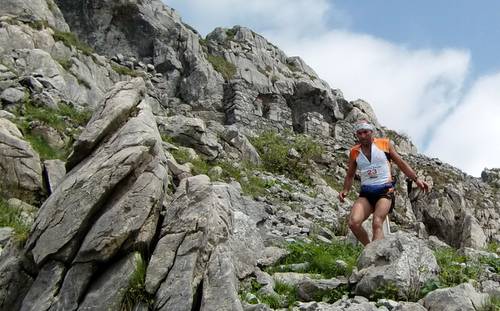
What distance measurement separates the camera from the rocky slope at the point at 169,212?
19.2 ft

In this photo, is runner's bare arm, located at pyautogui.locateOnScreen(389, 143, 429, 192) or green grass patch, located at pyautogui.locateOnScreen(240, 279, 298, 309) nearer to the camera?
green grass patch, located at pyautogui.locateOnScreen(240, 279, 298, 309)

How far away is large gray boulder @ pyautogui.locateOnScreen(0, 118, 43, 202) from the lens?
9.52m

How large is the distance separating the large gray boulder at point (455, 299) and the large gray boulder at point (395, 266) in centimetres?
31

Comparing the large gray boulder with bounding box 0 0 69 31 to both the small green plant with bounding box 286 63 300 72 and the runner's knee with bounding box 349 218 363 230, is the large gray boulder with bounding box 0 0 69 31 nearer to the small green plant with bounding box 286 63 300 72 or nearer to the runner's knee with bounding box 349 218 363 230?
the small green plant with bounding box 286 63 300 72

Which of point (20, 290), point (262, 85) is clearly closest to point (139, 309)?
point (20, 290)

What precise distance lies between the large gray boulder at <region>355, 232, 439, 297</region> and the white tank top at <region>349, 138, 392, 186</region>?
135 cm

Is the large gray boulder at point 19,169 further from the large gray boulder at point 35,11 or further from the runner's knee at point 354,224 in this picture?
the large gray boulder at point 35,11

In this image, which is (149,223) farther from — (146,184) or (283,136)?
(283,136)

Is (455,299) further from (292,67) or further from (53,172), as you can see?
(292,67)

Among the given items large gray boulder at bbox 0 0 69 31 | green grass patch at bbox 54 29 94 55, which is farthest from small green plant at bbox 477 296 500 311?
large gray boulder at bbox 0 0 69 31

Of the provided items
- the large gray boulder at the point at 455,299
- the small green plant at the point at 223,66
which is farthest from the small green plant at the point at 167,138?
the small green plant at the point at 223,66

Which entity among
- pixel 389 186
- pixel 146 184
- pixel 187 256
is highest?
pixel 389 186

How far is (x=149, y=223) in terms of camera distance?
6.36 m

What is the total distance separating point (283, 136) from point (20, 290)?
61.1ft
